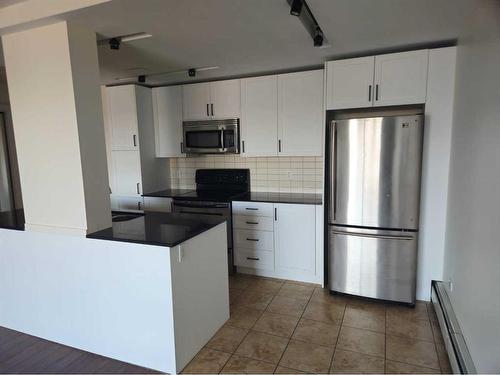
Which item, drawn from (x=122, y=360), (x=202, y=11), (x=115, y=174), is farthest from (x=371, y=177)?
(x=115, y=174)

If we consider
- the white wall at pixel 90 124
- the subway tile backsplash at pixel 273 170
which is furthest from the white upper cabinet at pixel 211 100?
the white wall at pixel 90 124

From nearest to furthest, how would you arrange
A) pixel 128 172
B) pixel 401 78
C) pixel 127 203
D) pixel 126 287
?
pixel 126 287
pixel 401 78
pixel 128 172
pixel 127 203

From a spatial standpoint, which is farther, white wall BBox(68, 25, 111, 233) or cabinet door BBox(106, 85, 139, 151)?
cabinet door BBox(106, 85, 139, 151)

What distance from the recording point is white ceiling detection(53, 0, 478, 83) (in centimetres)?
192

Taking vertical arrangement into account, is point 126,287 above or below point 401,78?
below

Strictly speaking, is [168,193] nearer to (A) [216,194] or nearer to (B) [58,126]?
(A) [216,194]

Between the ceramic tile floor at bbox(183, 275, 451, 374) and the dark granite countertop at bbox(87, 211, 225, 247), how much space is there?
2.98ft

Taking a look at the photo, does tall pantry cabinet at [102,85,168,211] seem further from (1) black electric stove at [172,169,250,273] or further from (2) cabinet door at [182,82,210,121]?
(1) black electric stove at [172,169,250,273]

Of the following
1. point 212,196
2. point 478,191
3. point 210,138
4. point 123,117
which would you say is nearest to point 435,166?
point 478,191

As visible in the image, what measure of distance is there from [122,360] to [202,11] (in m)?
2.42

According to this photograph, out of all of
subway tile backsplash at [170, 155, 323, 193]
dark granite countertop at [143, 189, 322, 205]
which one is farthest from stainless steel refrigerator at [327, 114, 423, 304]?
subway tile backsplash at [170, 155, 323, 193]

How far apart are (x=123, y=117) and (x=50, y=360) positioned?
276cm

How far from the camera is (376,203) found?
2.77 meters

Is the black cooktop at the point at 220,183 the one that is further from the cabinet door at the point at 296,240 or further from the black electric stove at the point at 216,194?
the cabinet door at the point at 296,240
